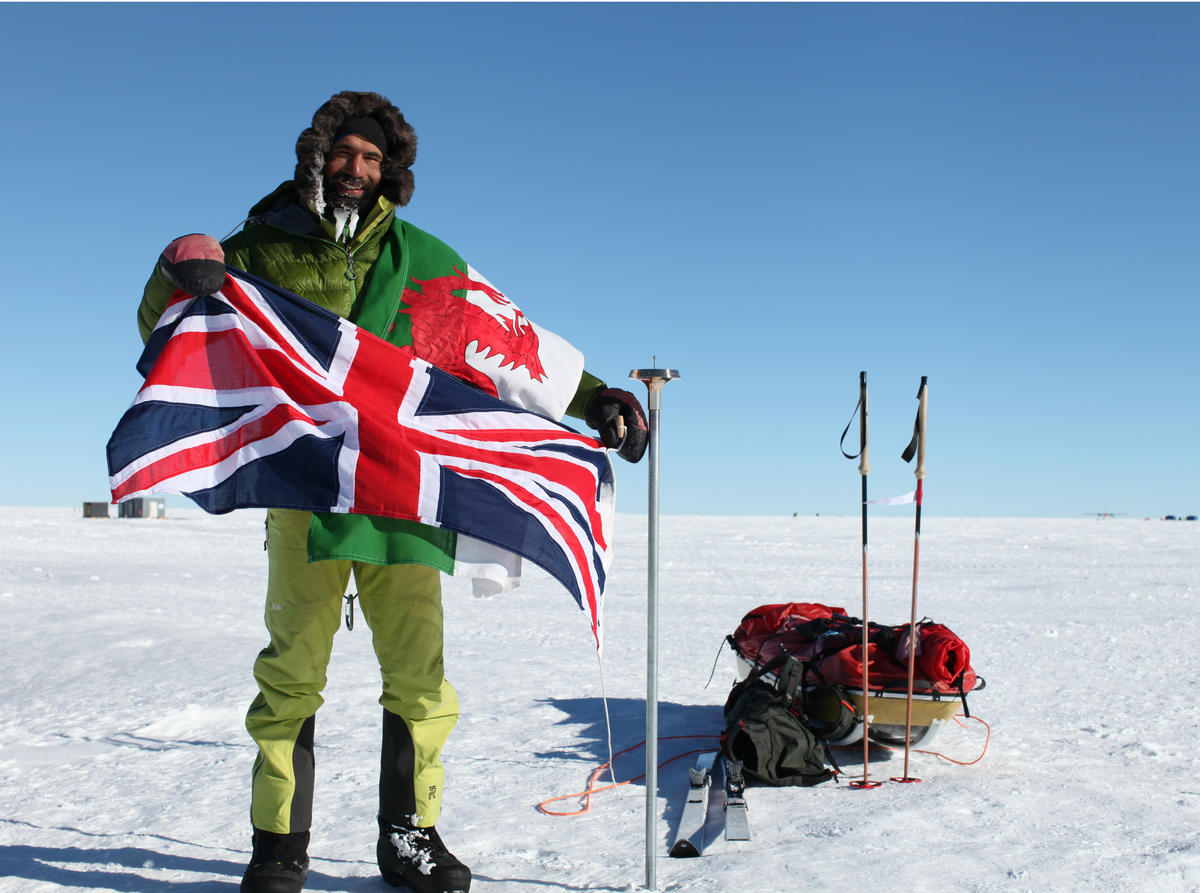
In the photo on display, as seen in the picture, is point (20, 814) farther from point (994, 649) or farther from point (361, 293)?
point (994, 649)

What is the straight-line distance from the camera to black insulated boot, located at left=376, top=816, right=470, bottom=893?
2383 mm

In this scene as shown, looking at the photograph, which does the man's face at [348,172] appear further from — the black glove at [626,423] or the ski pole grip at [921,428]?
the ski pole grip at [921,428]

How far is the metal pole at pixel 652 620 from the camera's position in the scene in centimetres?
238

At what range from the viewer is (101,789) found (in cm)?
340

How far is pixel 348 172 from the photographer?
254 cm

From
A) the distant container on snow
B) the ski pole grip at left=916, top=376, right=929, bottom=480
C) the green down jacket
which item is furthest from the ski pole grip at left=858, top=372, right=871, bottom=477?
the distant container on snow

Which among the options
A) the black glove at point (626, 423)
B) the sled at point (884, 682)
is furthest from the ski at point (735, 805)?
the black glove at point (626, 423)

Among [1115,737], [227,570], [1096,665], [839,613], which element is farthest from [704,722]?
[227,570]

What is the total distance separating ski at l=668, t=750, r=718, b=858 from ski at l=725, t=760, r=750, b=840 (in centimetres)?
8

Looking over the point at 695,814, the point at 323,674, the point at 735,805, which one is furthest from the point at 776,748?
the point at 323,674

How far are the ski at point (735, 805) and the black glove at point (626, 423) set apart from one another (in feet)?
4.05

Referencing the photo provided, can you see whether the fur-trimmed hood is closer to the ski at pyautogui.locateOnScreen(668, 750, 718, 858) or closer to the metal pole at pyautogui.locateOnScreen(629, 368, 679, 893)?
the metal pole at pyautogui.locateOnScreen(629, 368, 679, 893)

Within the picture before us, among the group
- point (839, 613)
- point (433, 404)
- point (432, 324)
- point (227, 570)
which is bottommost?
point (227, 570)

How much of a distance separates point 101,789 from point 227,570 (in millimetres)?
10908
